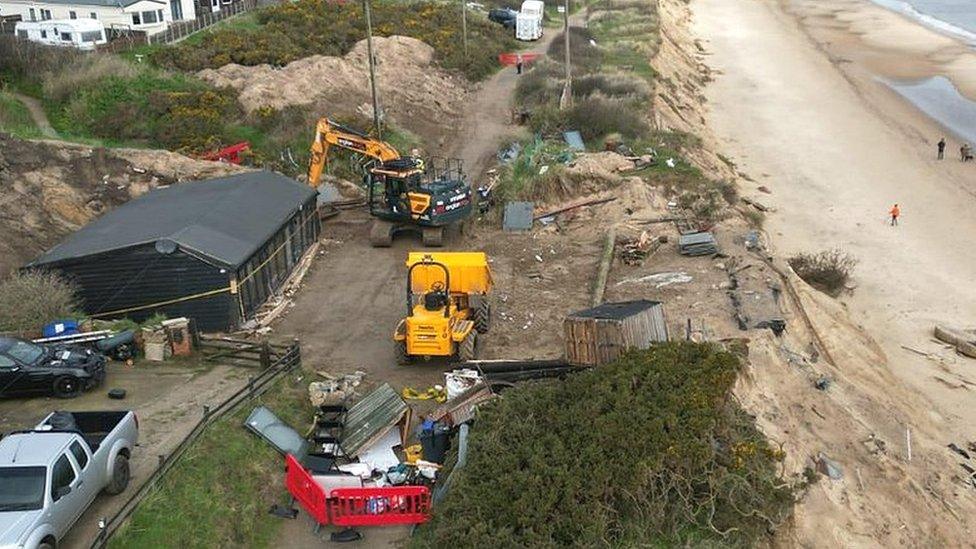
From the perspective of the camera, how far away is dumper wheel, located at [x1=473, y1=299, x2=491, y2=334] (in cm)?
2050

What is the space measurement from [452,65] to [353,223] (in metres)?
23.3

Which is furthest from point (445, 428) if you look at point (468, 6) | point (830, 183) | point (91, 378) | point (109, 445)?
point (468, 6)

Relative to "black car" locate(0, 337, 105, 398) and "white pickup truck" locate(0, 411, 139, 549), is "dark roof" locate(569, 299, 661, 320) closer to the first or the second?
"white pickup truck" locate(0, 411, 139, 549)

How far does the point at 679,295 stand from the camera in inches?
902

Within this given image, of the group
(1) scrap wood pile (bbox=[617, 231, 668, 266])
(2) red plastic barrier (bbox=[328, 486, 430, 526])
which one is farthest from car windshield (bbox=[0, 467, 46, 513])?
(1) scrap wood pile (bbox=[617, 231, 668, 266])

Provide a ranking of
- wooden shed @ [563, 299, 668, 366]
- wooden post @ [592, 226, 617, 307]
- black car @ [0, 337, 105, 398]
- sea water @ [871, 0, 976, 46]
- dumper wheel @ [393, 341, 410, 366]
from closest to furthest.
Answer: wooden shed @ [563, 299, 668, 366], black car @ [0, 337, 105, 398], dumper wheel @ [393, 341, 410, 366], wooden post @ [592, 226, 617, 307], sea water @ [871, 0, 976, 46]

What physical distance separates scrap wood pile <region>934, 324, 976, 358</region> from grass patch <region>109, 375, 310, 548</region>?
19.9 metres

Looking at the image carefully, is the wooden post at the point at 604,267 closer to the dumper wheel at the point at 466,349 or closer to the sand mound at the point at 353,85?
the dumper wheel at the point at 466,349

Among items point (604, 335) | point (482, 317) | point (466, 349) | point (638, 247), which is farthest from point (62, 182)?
point (604, 335)

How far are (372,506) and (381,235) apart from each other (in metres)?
15.0

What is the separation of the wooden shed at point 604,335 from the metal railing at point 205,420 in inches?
237

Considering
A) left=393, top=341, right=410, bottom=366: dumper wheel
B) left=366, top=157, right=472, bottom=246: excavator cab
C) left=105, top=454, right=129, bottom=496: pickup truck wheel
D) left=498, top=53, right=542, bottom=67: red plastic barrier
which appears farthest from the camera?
left=498, top=53, right=542, bottom=67: red plastic barrier

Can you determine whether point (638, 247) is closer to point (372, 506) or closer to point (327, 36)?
point (372, 506)

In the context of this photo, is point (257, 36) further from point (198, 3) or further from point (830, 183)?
point (830, 183)
